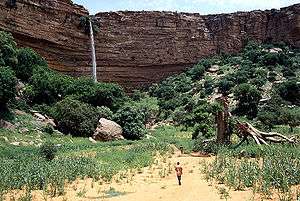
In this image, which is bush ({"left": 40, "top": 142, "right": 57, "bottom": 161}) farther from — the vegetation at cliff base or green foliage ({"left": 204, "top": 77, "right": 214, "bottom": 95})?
green foliage ({"left": 204, "top": 77, "right": 214, "bottom": 95})

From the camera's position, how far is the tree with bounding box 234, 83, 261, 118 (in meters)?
43.6

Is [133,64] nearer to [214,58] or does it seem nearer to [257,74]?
[214,58]

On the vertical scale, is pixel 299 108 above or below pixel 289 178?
above

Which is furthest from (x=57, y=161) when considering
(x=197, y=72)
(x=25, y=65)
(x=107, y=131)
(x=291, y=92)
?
(x=197, y=72)

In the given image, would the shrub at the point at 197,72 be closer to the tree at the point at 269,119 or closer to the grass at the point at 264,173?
the tree at the point at 269,119

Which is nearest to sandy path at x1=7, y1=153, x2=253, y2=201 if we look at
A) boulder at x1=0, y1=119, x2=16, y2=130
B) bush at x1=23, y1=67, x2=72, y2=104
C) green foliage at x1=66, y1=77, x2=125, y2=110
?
boulder at x1=0, y1=119, x2=16, y2=130

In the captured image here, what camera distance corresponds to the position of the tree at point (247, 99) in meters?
43.6

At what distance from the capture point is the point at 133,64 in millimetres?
61844

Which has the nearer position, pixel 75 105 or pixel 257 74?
pixel 75 105

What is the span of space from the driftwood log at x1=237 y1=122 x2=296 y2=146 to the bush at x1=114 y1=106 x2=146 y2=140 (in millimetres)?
12258

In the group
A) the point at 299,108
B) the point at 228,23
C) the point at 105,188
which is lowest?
the point at 105,188

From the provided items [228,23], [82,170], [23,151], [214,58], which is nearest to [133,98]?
[214,58]

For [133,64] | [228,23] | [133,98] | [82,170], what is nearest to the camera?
[82,170]

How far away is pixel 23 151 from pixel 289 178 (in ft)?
53.8
